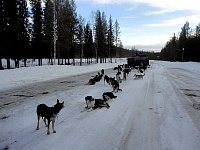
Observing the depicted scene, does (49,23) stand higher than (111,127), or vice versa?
(49,23)

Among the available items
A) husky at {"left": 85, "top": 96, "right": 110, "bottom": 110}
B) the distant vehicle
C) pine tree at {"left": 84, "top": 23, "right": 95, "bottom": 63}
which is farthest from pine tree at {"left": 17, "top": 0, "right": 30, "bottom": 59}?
husky at {"left": 85, "top": 96, "right": 110, "bottom": 110}

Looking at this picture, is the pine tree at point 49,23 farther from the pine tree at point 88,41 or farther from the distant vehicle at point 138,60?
the pine tree at point 88,41

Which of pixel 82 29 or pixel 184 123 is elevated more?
pixel 82 29

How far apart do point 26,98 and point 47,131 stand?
6.06 meters

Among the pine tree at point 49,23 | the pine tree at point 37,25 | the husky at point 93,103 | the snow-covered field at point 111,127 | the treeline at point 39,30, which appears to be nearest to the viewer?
the snow-covered field at point 111,127

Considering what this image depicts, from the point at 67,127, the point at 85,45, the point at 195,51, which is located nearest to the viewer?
the point at 67,127

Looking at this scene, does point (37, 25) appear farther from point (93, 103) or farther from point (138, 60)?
point (93, 103)

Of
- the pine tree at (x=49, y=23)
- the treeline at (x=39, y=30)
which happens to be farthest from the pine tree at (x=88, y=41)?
the pine tree at (x=49, y=23)

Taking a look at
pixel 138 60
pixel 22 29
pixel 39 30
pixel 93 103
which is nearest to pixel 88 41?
pixel 39 30

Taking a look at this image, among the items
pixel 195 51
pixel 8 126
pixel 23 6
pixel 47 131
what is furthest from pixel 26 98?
pixel 195 51

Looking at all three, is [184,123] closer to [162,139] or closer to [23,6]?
[162,139]

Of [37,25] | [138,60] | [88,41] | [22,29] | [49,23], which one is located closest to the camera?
[138,60]

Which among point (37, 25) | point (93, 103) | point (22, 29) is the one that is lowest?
point (93, 103)

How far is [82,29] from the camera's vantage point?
249 feet
